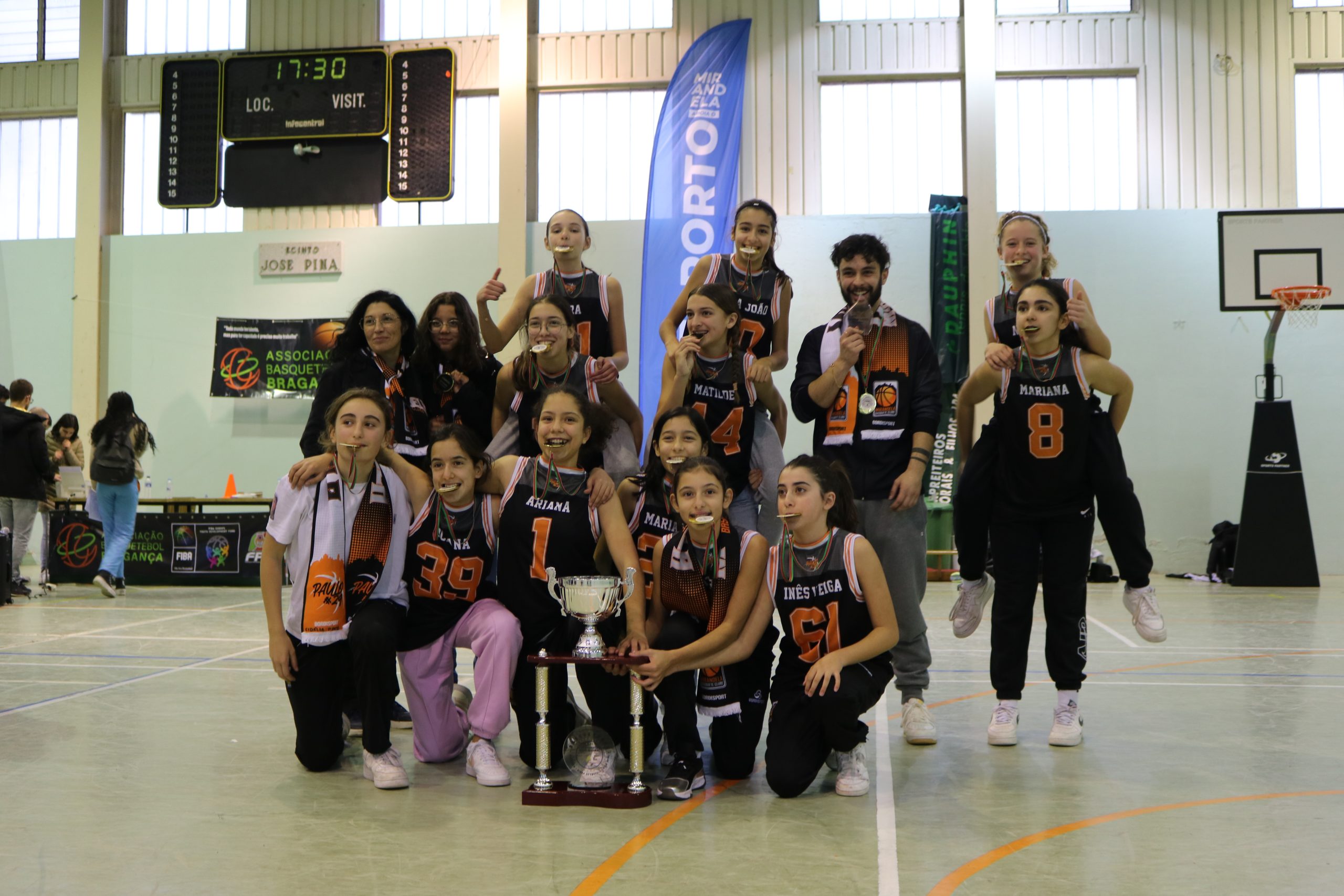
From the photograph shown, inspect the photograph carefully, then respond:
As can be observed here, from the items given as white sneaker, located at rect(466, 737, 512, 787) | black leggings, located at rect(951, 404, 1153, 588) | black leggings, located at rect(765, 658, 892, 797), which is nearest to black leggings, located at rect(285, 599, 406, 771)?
white sneaker, located at rect(466, 737, 512, 787)

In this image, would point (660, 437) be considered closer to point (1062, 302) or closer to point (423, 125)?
point (1062, 302)

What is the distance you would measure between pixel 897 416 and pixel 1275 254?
8585 mm

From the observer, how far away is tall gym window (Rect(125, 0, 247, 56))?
497 inches

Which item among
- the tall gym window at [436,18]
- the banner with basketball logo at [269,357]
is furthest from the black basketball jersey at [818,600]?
the tall gym window at [436,18]

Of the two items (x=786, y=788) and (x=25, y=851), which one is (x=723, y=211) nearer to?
(x=786, y=788)

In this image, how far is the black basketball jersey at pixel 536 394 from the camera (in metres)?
3.65

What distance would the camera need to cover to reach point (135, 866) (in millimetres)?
2391

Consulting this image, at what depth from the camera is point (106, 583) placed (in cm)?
877

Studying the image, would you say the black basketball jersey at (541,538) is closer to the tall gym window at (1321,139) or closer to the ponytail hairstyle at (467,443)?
the ponytail hairstyle at (467,443)

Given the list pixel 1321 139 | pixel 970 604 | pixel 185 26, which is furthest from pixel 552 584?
pixel 185 26

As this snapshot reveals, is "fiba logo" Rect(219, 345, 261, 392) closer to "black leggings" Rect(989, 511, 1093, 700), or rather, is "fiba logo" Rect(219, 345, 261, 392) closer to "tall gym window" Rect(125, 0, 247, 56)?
"tall gym window" Rect(125, 0, 247, 56)

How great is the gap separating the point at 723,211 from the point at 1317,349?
6228mm

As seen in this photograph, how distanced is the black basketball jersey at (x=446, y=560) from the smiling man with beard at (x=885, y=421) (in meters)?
1.15

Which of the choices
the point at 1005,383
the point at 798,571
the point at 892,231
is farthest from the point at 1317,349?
the point at 798,571
